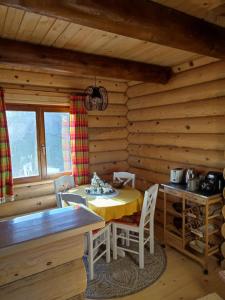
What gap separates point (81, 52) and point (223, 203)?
96.0 inches

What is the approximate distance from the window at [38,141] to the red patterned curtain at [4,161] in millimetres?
274

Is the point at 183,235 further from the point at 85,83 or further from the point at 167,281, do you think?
the point at 85,83

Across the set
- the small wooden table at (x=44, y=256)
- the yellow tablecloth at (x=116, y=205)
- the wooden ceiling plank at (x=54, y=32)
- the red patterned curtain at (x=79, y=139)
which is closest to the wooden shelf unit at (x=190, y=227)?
the yellow tablecloth at (x=116, y=205)

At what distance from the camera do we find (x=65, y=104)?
354 centimetres

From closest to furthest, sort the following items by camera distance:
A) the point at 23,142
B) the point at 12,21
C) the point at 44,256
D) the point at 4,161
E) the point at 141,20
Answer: the point at 44,256, the point at 141,20, the point at 12,21, the point at 4,161, the point at 23,142

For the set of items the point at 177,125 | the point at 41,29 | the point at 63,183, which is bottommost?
the point at 63,183

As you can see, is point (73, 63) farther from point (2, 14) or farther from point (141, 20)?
point (141, 20)

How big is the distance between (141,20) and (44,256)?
1571mm

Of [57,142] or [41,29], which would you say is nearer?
[41,29]

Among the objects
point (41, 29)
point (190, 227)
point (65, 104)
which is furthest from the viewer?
point (65, 104)

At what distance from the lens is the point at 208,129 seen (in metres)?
2.82

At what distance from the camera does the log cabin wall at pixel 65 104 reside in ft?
10.4

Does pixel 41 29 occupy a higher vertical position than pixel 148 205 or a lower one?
higher

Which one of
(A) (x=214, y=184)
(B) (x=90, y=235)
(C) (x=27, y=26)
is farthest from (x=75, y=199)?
(C) (x=27, y=26)
